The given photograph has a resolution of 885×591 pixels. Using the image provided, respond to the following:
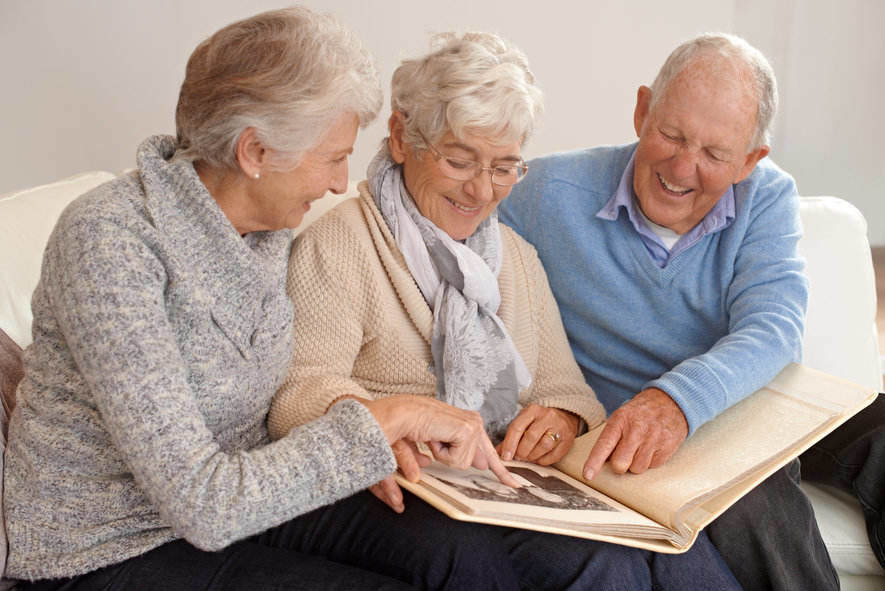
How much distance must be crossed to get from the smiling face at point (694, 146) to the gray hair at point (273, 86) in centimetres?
71

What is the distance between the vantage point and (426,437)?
141 cm

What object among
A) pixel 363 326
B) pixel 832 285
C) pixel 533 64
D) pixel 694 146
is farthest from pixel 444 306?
pixel 533 64

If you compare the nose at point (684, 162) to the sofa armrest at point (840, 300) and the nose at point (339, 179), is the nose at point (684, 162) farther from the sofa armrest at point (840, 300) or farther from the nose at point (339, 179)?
the nose at point (339, 179)

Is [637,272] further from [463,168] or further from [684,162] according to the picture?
[463,168]

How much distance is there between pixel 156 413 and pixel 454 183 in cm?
72

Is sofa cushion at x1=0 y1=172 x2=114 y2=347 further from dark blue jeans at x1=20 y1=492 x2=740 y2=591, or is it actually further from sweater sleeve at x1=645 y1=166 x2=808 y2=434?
sweater sleeve at x1=645 y1=166 x2=808 y2=434

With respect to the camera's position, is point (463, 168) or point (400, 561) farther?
point (463, 168)

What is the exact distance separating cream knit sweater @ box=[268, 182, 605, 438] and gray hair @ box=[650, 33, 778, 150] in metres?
0.53

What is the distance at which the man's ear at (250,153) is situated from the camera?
1349mm

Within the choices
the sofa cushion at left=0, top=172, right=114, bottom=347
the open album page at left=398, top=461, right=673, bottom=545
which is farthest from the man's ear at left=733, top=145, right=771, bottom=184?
the sofa cushion at left=0, top=172, right=114, bottom=347

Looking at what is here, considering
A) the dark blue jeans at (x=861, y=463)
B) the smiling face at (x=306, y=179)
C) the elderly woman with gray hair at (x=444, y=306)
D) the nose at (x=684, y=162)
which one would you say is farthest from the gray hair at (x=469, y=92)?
the dark blue jeans at (x=861, y=463)

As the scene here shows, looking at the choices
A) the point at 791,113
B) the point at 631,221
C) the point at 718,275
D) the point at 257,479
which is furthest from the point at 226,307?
the point at 791,113

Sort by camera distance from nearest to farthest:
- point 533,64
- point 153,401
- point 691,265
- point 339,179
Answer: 1. point 153,401
2. point 339,179
3. point 691,265
4. point 533,64

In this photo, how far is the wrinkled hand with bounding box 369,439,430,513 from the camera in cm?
138
